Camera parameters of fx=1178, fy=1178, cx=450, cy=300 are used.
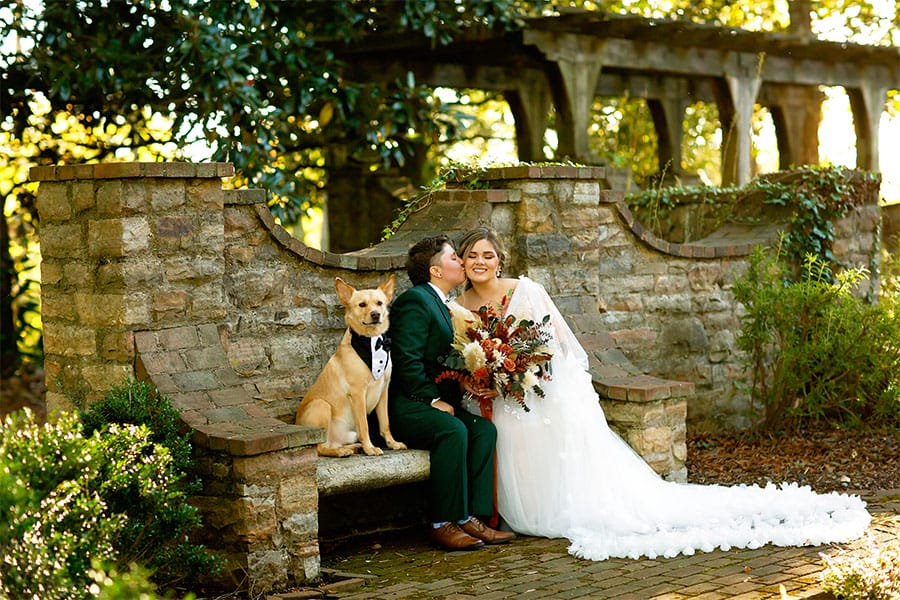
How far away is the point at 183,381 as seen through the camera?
5973 mm

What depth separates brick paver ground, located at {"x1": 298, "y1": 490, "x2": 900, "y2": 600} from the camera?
5281 mm

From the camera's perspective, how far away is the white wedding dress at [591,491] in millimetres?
6301

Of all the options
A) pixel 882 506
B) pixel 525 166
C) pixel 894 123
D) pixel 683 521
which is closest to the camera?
pixel 683 521

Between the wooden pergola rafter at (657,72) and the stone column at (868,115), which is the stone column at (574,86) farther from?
the stone column at (868,115)

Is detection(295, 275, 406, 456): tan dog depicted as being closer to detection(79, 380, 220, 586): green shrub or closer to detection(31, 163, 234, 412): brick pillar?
detection(31, 163, 234, 412): brick pillar

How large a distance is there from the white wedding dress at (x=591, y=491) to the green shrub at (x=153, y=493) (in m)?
1.88

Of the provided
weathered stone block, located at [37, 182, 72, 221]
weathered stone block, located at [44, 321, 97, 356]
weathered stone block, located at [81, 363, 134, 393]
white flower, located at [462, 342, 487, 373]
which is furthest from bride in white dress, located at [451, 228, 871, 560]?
weathered stone block, located at [37, 182, 72, 221]

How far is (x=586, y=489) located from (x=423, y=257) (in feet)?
5.23

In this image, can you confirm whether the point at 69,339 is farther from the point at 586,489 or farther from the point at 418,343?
the point at 586,489

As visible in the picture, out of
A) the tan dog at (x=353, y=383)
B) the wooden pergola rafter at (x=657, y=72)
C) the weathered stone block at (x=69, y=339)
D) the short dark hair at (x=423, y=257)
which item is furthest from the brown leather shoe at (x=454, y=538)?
the wooden pergola rafter at (x=657, y=72)

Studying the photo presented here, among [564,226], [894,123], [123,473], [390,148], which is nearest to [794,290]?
[564,226]

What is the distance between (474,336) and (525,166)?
1714 mm

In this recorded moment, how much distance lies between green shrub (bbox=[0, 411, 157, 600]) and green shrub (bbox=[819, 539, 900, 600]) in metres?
2.91

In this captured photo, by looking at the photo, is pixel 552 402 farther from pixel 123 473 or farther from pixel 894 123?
pixel 894 123
